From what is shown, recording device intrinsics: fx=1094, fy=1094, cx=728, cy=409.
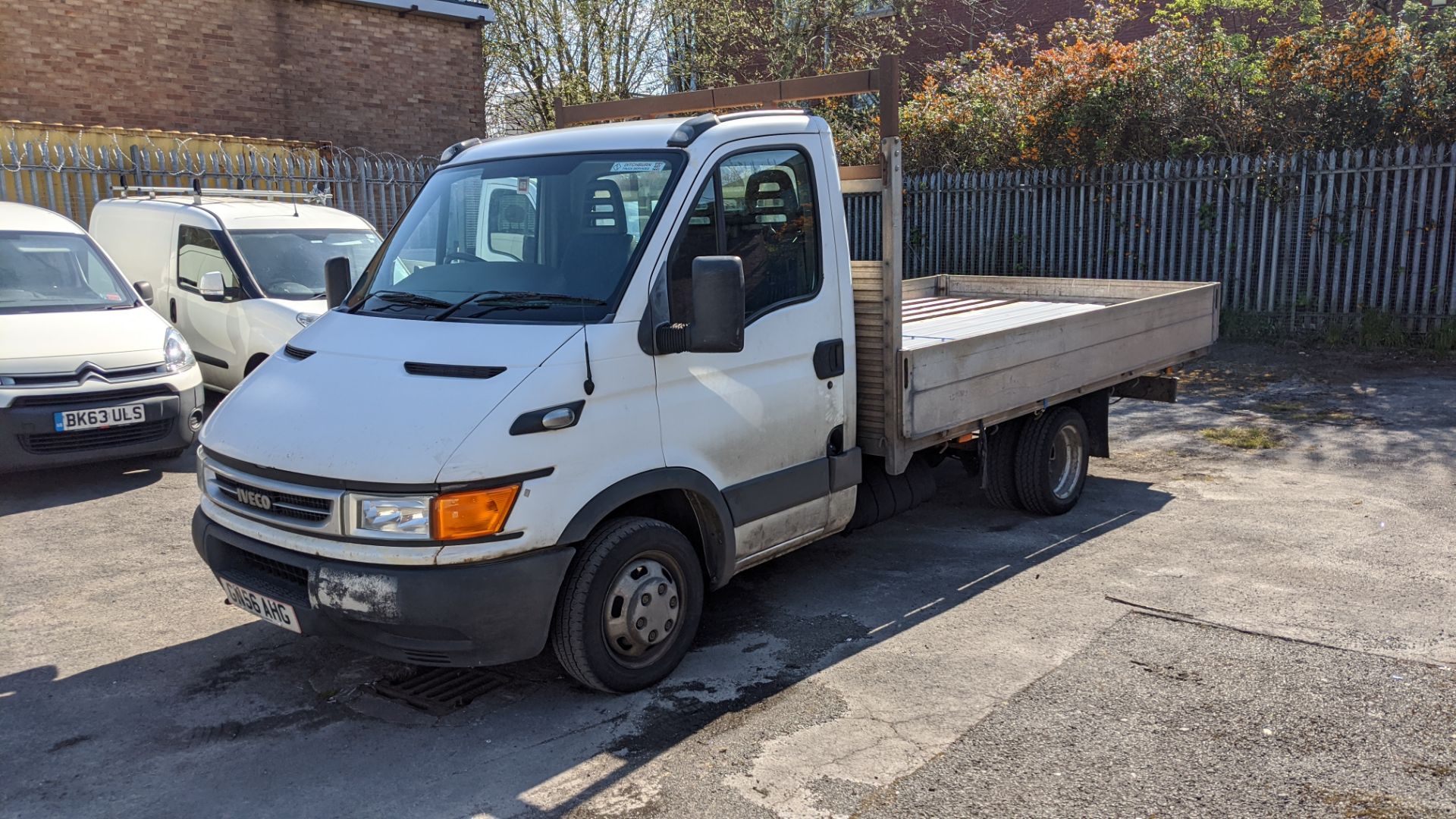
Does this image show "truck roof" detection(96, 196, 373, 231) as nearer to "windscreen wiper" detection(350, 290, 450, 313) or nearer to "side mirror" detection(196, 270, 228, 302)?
"side mirror" detection(196, 270, 228, 302)

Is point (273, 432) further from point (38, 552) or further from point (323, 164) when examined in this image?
point (323, 164)

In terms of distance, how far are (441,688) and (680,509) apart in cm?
122

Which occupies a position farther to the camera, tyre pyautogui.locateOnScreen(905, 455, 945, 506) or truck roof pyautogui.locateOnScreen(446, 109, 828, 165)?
tyre pyautogui.locateOnScreen(905, 455, 945, 506)

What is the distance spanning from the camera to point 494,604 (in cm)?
384

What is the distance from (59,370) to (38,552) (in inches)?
64.1

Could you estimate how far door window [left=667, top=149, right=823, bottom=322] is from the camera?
447 cm

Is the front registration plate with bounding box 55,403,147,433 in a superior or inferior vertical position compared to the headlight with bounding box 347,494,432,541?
inferior

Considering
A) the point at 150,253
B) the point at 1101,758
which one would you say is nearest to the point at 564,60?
the point at 150,253

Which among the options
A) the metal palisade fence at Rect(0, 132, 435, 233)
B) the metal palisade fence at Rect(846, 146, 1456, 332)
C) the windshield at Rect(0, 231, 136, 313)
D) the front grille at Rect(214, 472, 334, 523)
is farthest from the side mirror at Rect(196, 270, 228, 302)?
the metal palisade fence at Rect(846, 146, 1456, 332)

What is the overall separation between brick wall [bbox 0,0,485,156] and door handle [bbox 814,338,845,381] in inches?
619

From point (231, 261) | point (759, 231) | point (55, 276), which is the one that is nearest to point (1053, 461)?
point (759, 231)

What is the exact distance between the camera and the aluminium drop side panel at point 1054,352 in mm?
5480

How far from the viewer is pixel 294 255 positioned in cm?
993

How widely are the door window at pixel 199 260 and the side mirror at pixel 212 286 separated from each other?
0.74ft
